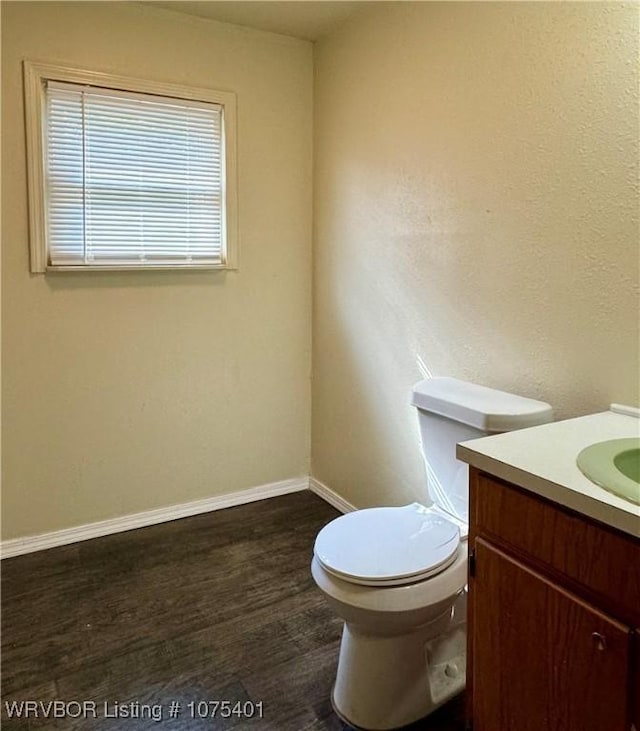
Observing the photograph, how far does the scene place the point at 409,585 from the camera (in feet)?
4.92

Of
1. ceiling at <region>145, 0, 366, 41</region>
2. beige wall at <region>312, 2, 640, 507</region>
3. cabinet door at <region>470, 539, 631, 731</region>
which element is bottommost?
cabinet door at <region>470, 539, 631, 731</region>

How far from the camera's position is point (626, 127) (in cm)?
149

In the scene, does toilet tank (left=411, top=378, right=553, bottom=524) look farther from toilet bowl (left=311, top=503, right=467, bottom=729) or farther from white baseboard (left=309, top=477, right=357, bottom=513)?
white baseboard (left=309, top=477, right=357, bottom=513)

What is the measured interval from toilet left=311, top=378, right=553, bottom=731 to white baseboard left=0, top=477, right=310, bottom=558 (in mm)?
1226

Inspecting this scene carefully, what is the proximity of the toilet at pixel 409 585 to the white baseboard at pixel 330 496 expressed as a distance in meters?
1.07

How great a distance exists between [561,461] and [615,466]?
107mm

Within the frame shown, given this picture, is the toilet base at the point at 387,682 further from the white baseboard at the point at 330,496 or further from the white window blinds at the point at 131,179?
the white window blinds at the point at 131,179

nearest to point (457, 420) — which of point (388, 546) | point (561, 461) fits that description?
point (388, 546)

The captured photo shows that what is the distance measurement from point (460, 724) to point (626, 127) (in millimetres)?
1643

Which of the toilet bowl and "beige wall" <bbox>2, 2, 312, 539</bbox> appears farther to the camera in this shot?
"beige wall" <bbox>2, 2, 312, 539</bbox>

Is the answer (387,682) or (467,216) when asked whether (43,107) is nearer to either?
(467,216)

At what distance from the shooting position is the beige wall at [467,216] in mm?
1563

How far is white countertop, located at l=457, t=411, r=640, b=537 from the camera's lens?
102cm

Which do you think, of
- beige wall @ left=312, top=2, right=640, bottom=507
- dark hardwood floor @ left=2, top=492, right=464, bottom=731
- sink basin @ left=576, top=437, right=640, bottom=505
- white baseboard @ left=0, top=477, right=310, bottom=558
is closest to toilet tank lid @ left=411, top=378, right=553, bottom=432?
beige wall @ left=312, top=2, right=640, bottom=507
